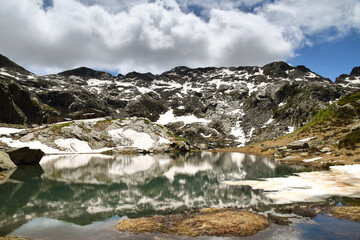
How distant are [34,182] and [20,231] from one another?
76.2 ft

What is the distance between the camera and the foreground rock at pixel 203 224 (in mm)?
16188

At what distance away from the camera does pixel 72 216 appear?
20359 mm

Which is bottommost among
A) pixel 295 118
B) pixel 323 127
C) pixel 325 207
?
pixel 325 207

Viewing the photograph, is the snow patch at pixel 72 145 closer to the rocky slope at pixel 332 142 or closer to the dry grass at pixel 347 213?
the rocky slope at pixel 332 142

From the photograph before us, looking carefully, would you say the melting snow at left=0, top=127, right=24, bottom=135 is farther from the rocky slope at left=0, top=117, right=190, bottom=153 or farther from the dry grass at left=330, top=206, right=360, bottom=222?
the dry grass at left=330, top=206, right=360, bottom=222

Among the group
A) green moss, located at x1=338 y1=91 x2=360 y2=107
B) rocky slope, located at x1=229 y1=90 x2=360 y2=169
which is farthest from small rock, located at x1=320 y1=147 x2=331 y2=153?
green moss, located at x1=338 y1=91 x2=360 y2=107

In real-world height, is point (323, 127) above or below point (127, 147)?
above

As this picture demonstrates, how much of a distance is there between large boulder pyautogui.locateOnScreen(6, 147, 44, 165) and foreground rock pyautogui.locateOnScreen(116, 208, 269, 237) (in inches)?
2044

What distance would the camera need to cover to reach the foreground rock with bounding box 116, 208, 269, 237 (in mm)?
16188

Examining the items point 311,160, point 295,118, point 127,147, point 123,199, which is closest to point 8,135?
point 127,147

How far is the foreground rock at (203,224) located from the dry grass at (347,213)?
6.24 meters

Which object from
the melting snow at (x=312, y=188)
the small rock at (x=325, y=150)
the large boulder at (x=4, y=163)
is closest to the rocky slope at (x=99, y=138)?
the large boulder at (x=4, y=163)

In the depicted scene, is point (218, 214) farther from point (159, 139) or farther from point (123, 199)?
point (159, 139)

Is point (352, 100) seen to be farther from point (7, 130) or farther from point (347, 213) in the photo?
point (7, 130)
